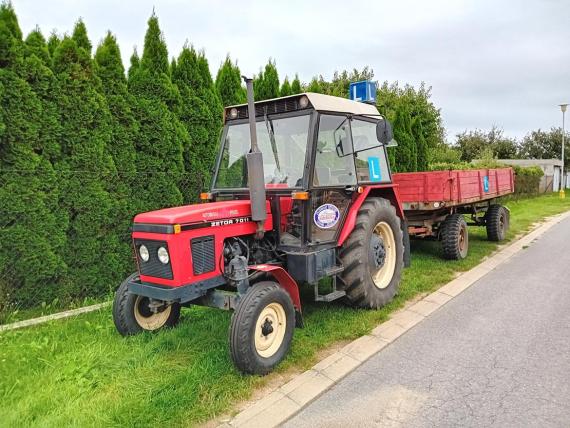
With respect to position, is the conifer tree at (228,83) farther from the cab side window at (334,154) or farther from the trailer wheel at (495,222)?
the trailer wheel at (495,222)

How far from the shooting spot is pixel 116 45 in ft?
18.3

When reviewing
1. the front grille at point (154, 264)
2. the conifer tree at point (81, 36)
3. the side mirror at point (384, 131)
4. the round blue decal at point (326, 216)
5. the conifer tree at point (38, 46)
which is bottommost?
the front grille at point (154, 264)

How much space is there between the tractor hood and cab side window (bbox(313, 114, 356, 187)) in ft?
2.39

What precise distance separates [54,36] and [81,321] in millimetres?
3610

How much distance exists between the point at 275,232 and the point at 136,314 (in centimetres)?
143

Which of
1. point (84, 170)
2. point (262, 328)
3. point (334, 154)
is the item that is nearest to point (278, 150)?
point (334, 154)

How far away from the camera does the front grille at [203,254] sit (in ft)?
10.7

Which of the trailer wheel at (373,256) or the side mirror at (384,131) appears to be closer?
the side mirror at (384,131)

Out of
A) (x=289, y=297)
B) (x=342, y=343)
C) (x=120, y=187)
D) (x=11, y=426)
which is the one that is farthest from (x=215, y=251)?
Result: (x=120, y=187)

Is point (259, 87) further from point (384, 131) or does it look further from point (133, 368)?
point (133, 368)

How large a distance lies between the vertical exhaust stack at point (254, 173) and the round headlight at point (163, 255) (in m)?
0.74

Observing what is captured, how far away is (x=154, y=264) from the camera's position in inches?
131

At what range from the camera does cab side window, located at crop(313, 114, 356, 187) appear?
13.0ft

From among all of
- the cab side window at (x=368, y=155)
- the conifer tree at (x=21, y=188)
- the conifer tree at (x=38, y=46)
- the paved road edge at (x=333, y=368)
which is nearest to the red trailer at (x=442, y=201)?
the paved road edge at (x=333, y=368)
